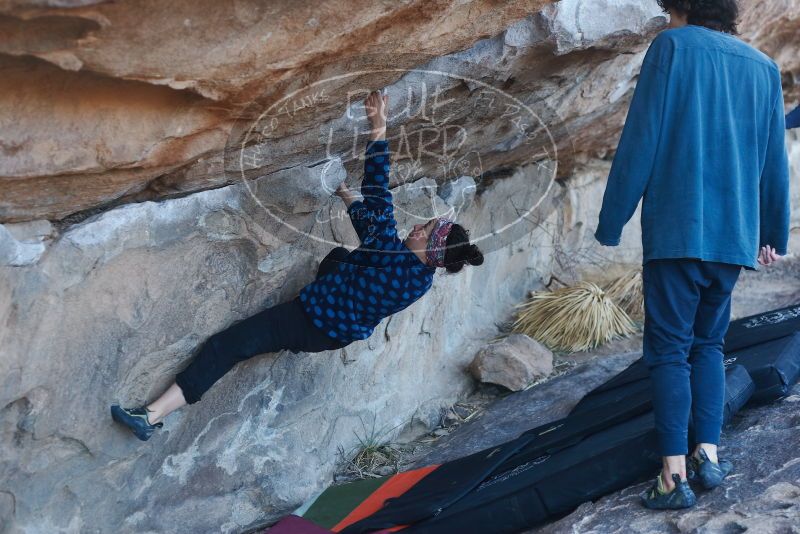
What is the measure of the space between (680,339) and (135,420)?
73.1 inches

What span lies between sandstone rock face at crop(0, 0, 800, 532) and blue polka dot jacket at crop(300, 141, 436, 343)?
231 mm

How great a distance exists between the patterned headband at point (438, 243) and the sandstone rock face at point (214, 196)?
543mm

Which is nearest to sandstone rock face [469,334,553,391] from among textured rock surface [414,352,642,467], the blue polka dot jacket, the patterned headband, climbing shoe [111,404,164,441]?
textured rock surface [414,352,642,467]

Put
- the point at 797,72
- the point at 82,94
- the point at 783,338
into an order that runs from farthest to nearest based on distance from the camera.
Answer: the point at 797,72, the point at 783,338, the point at 82,94

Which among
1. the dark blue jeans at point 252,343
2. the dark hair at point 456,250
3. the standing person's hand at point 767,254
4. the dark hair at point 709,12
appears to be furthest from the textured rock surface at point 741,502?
the dark hair at point 709,12

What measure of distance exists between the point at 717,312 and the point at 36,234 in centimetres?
219

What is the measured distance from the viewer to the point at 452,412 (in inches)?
196

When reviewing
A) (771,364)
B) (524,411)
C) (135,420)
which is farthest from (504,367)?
(135,420)

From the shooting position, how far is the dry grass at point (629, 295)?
6312 millimetres

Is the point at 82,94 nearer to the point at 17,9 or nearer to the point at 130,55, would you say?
the point at 130,55

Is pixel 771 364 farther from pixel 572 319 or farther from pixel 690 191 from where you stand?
pixel 572 319

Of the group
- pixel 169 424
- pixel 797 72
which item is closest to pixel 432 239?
pixel 169 424

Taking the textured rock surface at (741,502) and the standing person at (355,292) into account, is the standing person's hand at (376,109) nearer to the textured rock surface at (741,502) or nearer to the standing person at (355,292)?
the standing person at (355,292)
